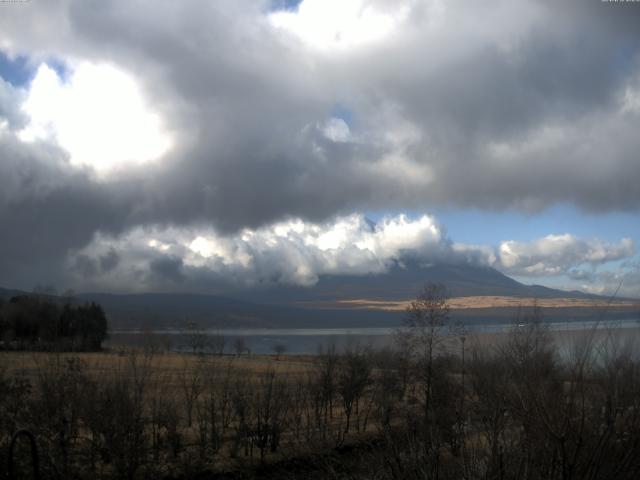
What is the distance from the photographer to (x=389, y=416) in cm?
2452

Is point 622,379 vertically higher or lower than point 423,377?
higher

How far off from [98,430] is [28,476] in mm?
7099

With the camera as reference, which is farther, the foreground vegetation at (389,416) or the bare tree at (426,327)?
the bare tree at (426,327)

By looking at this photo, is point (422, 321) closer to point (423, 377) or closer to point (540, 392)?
point (423, 377)

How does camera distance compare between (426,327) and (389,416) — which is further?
(426,327)

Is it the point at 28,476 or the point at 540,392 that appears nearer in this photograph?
the point at 540,392

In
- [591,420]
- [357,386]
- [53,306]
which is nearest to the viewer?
[591,420]

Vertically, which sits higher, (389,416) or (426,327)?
(426,327)

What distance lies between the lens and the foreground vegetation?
926 cm

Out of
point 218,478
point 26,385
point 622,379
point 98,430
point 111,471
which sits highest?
point 622,379

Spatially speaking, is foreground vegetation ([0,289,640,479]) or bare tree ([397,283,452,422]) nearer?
foreground vegetation ([0,289,640,479])

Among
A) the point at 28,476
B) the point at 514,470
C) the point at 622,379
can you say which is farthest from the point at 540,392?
the point at 28,476

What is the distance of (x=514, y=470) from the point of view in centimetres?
927

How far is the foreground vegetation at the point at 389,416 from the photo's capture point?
926 cm
